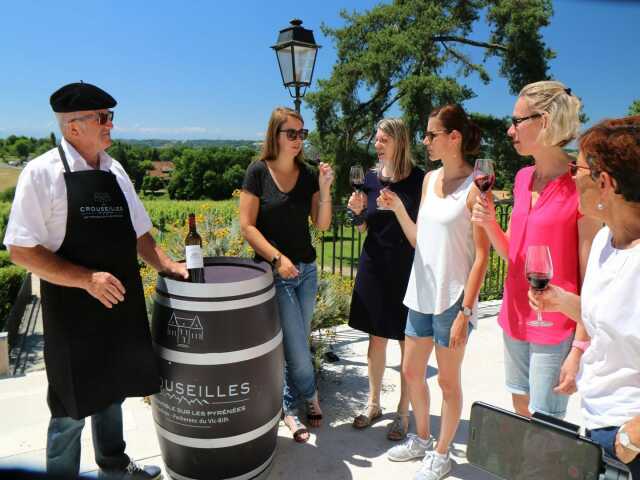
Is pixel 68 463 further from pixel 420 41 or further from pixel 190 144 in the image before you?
pixel 190 144

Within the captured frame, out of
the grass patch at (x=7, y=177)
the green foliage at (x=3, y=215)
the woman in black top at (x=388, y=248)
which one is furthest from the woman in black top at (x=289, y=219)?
the grass patch at (x=7, y=177)

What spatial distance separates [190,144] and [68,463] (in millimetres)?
84545

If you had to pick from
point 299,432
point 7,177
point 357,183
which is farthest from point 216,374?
point 7,177

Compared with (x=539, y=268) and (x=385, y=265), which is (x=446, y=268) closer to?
(x=385, y=265)

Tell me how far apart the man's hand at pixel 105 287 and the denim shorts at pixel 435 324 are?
4.98 feet

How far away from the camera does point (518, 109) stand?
2.16 metres

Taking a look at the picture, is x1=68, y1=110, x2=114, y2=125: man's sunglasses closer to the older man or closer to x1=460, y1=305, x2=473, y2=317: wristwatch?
the older man

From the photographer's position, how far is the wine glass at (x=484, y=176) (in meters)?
2.24

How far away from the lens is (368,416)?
3375mm

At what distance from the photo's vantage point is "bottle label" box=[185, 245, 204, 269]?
8.26ft

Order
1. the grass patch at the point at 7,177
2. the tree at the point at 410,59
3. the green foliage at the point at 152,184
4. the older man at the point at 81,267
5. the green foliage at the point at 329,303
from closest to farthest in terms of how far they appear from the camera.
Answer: the older man at the point at 81,267
the green foliage at the point at 329,303
the tree at the point at 410,59
the grass patch at the point at 7,177
the green foliage at the point at 152,184

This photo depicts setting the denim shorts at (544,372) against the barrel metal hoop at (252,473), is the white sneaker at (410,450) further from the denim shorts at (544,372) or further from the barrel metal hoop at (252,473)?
the denim shorts at (544,372)

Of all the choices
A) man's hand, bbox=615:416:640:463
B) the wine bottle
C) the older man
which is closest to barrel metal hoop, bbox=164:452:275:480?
the older man

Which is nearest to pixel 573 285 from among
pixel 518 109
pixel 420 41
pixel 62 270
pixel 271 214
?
pixel 518 109
